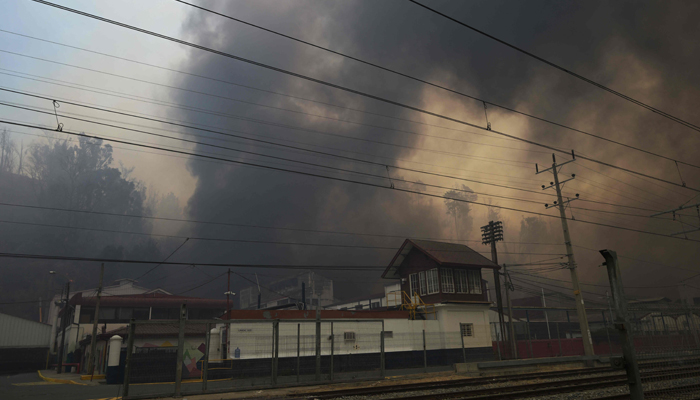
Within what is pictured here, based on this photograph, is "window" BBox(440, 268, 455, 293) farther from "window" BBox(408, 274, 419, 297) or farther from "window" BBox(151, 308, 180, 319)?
"window" BBox(151, 308, 180, 319)

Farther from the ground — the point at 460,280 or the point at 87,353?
the point at 460,280

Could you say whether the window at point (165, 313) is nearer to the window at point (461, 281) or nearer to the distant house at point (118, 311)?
the distant house at point (118, 311)

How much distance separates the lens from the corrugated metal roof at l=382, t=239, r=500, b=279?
3610 cm

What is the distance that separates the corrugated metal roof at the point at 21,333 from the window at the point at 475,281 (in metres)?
56.8

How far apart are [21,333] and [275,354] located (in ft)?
182

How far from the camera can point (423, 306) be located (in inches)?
1371

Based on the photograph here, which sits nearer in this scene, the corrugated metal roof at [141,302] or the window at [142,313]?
the corrugated metal roof at [141,302]

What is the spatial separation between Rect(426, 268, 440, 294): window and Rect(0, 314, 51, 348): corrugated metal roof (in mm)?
53409

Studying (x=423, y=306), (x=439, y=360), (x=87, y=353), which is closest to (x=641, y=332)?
(x=439, y=360)

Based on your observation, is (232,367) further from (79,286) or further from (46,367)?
(79,286)

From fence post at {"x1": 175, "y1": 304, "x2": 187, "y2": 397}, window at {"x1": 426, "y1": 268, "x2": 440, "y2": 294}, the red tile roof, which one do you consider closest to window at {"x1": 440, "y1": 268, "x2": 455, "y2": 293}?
window at {"x1": 426, "y1": 268, "x2": 440, "y2": 294}

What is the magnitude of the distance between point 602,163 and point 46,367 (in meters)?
66.8

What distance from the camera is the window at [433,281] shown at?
116 feet

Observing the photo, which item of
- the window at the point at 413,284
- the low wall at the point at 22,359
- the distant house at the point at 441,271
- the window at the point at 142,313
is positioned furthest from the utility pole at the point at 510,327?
the low wall at the point at 22,359
